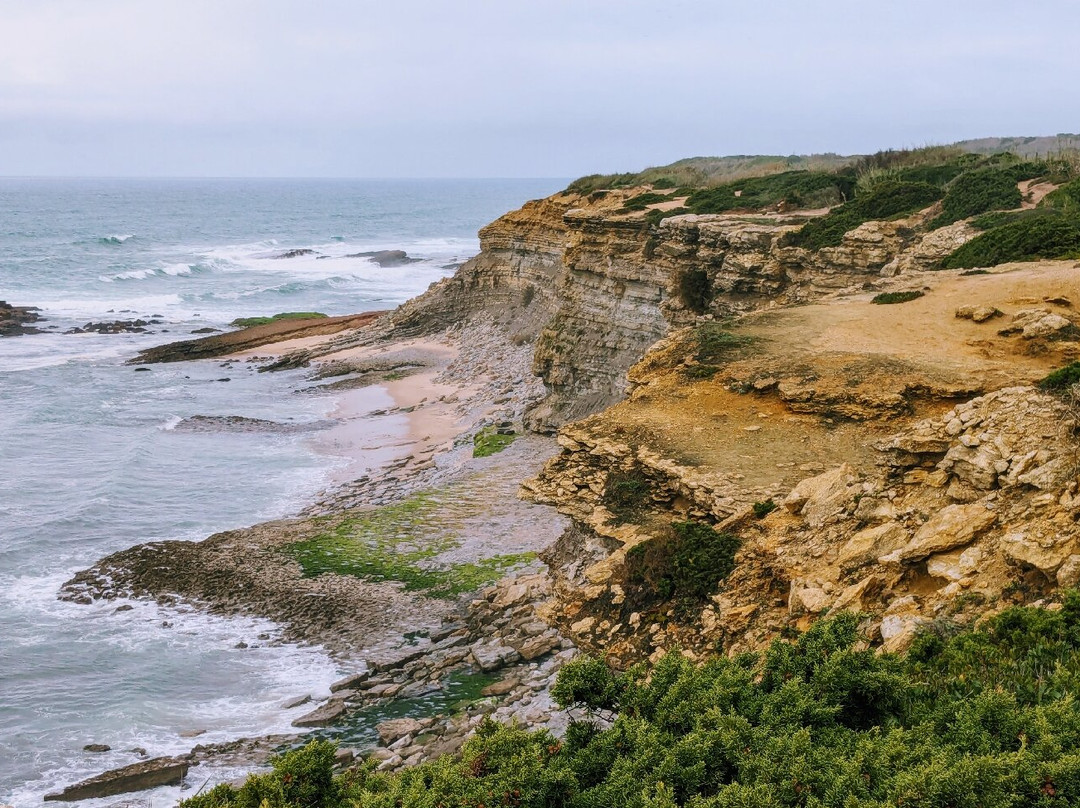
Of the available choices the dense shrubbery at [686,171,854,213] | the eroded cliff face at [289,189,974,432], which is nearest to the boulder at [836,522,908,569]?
the eroded cliff face at [289,189,974,432]

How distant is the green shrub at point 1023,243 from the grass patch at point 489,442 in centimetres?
1446

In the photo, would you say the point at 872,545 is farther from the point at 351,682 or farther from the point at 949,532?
the point at 351,682

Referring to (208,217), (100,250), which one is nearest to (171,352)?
(100,250)

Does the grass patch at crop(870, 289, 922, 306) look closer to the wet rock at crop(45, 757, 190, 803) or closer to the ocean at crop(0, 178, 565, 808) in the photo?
the ocean at crop(0, 178, 565, 808)

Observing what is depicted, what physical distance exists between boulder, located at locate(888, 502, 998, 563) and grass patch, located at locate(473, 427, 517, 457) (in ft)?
67.9

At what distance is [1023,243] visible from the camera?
22125 mm

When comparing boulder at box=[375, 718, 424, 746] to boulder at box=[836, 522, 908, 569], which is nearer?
boulder at box=[836, 522, 908, 569]

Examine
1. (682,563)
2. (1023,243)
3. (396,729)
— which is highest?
(1023,243)

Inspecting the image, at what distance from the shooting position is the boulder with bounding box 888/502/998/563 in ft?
32.2

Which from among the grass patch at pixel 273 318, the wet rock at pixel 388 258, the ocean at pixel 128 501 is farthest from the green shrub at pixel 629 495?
the wet rock at pixel 388 258

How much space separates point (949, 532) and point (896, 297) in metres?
10.9

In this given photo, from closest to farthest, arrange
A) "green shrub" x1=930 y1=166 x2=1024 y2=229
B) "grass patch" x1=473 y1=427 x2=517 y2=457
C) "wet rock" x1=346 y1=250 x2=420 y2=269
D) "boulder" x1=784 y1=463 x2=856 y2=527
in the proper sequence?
"boulder" x1=784 y1=463 x2=856 y2=527 < "green shrub" x1=930 y1=166 x2=1024 y2=229 < "grass patch" x1=473 y1=427 x2=517 y2=457 < "wet rock" x1=346 y1=250 x2=420 y2=269

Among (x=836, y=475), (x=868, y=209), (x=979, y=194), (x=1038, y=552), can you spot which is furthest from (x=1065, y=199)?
(x=1038, y=552)

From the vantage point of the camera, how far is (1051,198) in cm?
2561
